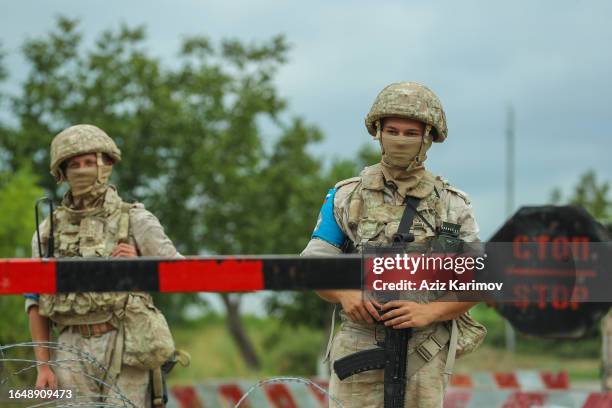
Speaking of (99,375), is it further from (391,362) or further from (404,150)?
(404,150)

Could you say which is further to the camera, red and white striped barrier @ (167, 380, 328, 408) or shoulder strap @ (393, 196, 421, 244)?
red and white striped barrier @ (167, 380, 328, 408)

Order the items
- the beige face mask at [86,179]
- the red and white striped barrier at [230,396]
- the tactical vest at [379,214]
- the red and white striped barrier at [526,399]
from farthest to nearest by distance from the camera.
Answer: the red and white striped barrier at [230,396], the red and white striped barrier at [526,399], the beige face mask at [86,179], the tactical vest at [379,214]

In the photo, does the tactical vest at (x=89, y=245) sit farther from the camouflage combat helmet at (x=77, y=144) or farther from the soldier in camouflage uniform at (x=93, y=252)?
the camouflage combat helmet at (x=77, y=144)

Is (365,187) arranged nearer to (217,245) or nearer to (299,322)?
(217,245)

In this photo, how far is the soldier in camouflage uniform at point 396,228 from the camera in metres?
5.06

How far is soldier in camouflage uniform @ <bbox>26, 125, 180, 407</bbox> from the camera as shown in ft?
19.9

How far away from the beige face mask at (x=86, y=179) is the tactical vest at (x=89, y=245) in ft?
0.33

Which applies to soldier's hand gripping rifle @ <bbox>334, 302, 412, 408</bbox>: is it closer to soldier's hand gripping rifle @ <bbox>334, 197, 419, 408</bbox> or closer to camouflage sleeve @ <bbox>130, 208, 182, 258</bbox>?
soldier's hand gripping rifle @ <bbox>334, 197, 419, 408</bbox>

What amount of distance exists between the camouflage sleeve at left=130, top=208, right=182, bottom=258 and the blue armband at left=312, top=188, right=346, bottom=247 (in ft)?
3.54

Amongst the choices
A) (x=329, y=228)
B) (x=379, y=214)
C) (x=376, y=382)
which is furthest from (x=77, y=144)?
(x=376, y=382)

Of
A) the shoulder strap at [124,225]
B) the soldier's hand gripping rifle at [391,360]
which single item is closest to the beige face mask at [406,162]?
the soldier's hand gripping rifle at [391,360]

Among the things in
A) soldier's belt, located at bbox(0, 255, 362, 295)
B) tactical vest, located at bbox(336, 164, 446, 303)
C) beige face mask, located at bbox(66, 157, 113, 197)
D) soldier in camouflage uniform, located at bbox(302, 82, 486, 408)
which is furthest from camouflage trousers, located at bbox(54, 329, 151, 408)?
soldier's belt, located at bbox(0, 255, 362, 295)

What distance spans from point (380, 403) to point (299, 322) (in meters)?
24.6

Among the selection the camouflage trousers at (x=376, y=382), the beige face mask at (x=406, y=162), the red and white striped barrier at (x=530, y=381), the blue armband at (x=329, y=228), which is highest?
the beige face mask at (x=406, y=162)
